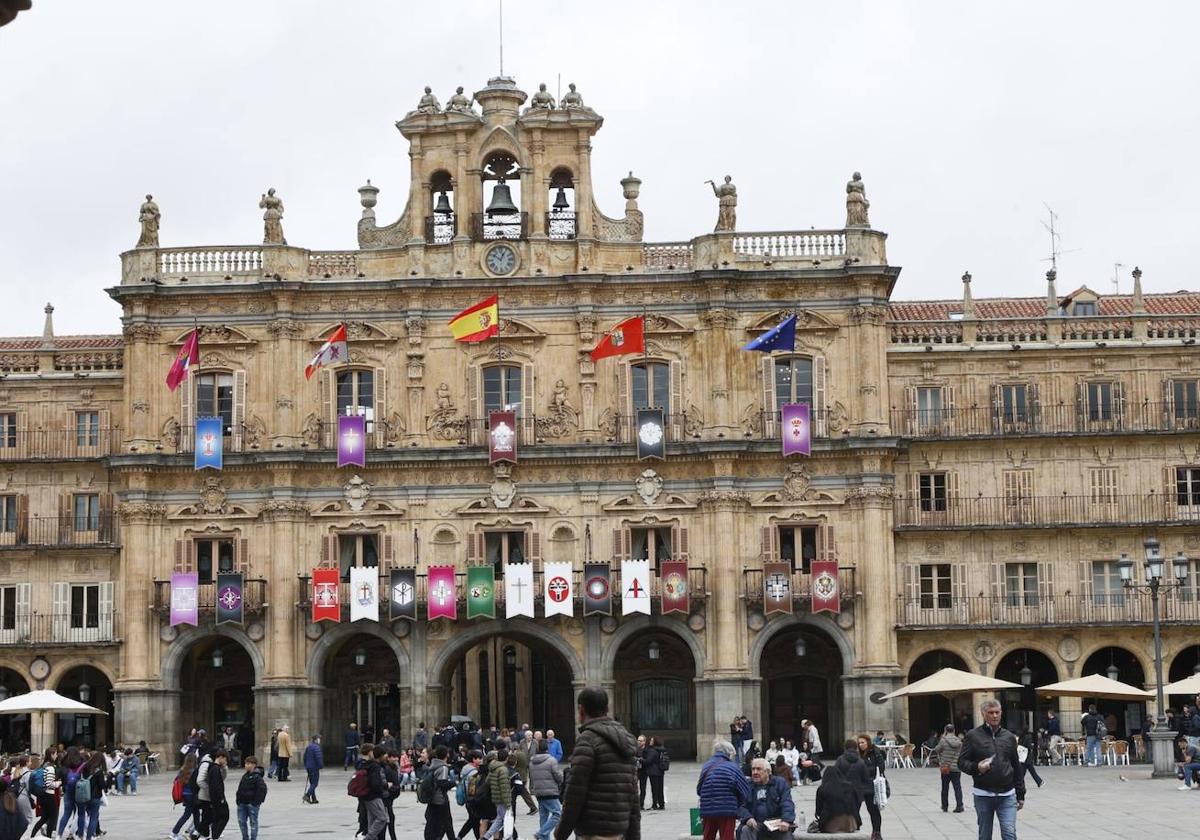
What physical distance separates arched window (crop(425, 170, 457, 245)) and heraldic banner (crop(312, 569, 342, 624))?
11343 mm

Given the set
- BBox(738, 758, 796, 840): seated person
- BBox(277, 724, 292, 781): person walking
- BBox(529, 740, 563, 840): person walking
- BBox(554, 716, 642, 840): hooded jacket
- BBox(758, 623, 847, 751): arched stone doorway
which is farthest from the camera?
BBox(758, 623, 847, 751): arched stone doorway

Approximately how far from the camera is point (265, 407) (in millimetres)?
64250

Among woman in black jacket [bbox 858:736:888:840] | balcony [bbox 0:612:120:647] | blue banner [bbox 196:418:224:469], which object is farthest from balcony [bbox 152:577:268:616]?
woman in black jacket [bbox 858:736:888:840]

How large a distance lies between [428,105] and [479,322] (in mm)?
8189

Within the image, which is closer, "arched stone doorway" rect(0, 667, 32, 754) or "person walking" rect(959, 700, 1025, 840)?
"person walking" rect(959, 700, 1025, 840)

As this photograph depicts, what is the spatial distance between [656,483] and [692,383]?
11.0 feet

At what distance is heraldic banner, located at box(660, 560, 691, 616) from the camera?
61.5m

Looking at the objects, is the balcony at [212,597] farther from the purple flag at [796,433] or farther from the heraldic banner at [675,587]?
the purple flag at [796,433]

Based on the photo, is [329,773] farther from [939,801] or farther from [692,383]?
[939,801]

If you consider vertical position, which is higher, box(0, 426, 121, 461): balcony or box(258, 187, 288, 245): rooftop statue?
box(258, 187, 288, 245): rooftop statue

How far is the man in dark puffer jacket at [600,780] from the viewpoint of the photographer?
17188 millimetres

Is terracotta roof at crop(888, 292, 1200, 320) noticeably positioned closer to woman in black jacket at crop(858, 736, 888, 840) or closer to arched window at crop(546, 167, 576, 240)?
arched window at crop(546, 167, 576, 240)

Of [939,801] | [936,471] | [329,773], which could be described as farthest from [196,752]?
[936,471]

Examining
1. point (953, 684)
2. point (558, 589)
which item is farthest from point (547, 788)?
point (558, 589)
